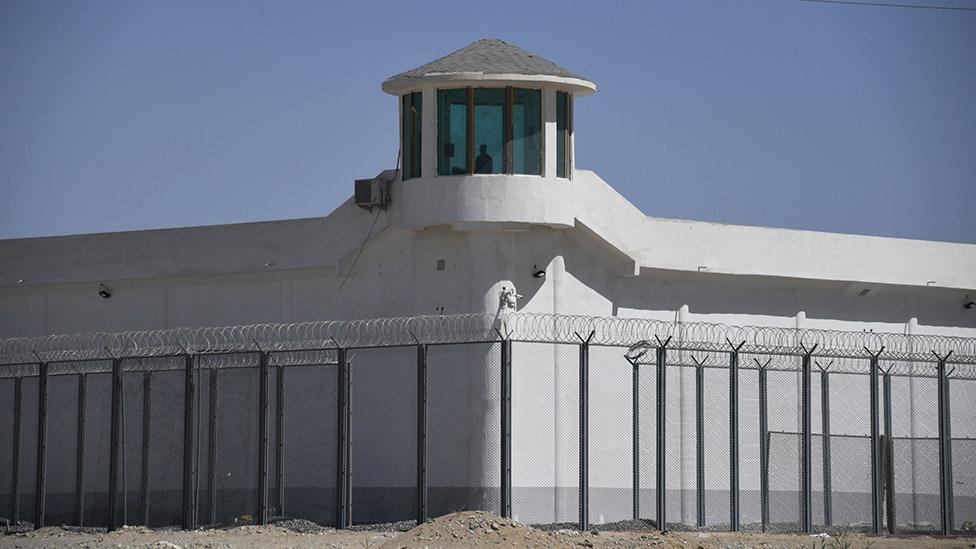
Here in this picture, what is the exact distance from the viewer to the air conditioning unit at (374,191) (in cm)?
2662

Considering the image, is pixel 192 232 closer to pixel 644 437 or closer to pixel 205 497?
pixel 205 497

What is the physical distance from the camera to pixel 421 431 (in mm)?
22328

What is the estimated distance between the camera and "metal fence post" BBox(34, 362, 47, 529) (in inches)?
1017

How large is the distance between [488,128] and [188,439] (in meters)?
6.31

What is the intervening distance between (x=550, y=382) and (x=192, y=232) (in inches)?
280

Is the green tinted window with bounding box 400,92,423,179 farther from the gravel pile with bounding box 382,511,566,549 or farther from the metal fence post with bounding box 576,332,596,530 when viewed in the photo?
the gravel pile with bounding box 382,511,566,549

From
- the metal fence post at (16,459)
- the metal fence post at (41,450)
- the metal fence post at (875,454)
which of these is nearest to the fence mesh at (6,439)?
the metal fence post at (16,459)

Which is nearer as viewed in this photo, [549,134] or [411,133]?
[549,134]

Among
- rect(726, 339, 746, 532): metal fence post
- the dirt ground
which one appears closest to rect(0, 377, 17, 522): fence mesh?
the dirt ground

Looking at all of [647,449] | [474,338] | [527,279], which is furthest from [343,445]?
[647,449]

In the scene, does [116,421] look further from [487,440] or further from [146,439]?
[487,440]

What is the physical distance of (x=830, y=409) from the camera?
28172 millimetres

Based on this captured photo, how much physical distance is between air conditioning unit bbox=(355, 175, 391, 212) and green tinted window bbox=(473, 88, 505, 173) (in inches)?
71.5

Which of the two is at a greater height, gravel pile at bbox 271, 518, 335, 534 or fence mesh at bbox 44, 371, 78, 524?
fence mesh at bbox 44, 371, 78, 524
